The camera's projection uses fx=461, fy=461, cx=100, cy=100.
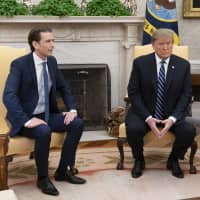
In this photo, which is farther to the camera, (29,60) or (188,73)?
(188,73)

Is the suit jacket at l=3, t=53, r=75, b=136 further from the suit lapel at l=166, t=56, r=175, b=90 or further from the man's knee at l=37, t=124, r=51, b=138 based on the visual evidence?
the suit lapel at l=166, t=56, r=175, b=90

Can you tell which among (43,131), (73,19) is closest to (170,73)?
(43,131)

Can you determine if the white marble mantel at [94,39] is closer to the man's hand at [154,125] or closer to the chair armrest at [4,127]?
the chair armrest at [4,127]

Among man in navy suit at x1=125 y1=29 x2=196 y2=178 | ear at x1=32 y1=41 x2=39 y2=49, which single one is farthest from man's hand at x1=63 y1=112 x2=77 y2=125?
ear at x1=32 y1=41 x2=39 y2=49

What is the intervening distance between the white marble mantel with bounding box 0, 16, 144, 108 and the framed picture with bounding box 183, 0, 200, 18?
0.62m

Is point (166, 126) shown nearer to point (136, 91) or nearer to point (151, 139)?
point (151, 139)

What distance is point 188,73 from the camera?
378 centimetres

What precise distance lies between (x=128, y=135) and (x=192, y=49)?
2570 mm

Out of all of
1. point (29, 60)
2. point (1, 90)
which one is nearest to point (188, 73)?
point (29, 60)

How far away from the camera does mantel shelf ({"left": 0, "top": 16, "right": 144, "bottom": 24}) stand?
5.04 meters

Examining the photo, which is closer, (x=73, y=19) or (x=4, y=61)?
(x=4, y=61)

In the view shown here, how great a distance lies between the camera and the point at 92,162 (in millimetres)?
4141

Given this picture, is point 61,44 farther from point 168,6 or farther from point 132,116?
point 132,116

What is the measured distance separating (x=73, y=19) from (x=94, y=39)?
418 millimetres
